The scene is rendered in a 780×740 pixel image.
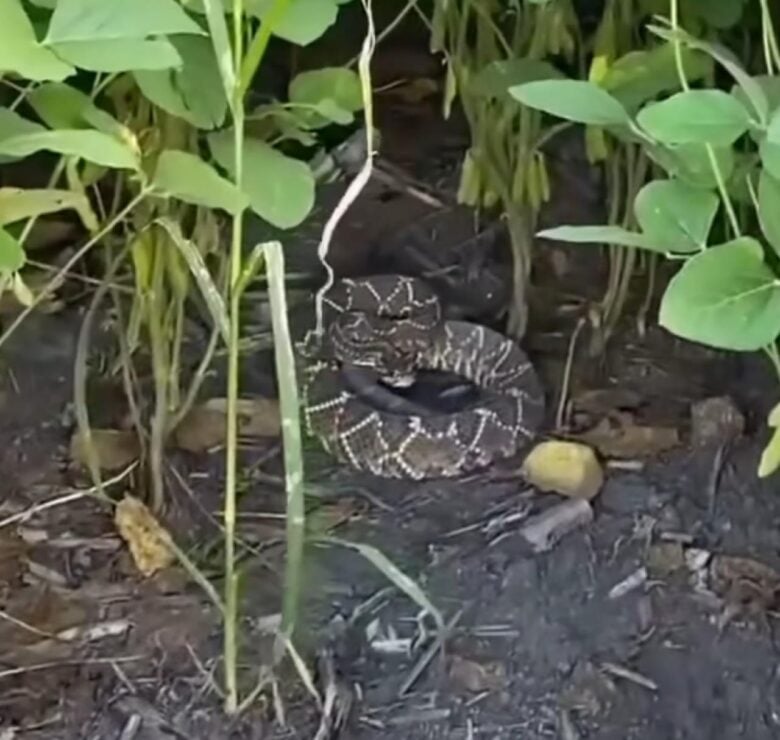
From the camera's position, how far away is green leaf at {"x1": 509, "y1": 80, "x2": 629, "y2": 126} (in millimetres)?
1066

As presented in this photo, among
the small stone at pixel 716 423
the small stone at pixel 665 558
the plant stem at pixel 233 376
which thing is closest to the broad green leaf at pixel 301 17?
the plant stem at pixel 233 376

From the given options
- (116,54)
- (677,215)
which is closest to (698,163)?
(677,215)

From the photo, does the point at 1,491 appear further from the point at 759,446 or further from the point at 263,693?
the point at 759,446

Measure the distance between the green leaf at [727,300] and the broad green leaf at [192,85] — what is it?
36 centimetres

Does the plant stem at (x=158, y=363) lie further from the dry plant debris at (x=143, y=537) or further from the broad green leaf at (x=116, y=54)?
the broad green leaf at (x=116, y=54)

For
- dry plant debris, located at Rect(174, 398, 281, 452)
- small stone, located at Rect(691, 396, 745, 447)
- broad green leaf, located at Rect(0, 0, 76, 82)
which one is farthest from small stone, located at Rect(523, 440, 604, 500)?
broad green leaf, located at Rect(0, 0, 76, 82)

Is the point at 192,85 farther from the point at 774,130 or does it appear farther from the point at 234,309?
the point at 774,130

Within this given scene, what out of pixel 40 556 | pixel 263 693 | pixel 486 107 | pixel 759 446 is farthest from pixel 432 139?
pixel 263 693

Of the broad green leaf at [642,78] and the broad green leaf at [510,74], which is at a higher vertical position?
the broad green leaf at [642,78]

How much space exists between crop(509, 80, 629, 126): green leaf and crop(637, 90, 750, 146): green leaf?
0.07 meters

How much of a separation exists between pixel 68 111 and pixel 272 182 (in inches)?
5.9

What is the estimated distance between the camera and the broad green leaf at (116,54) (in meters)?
0.98

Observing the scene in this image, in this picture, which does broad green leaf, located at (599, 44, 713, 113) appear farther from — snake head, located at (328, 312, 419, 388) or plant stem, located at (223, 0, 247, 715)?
snake head, located at (328, 312, 419, 388)

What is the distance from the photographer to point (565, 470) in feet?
5.60
